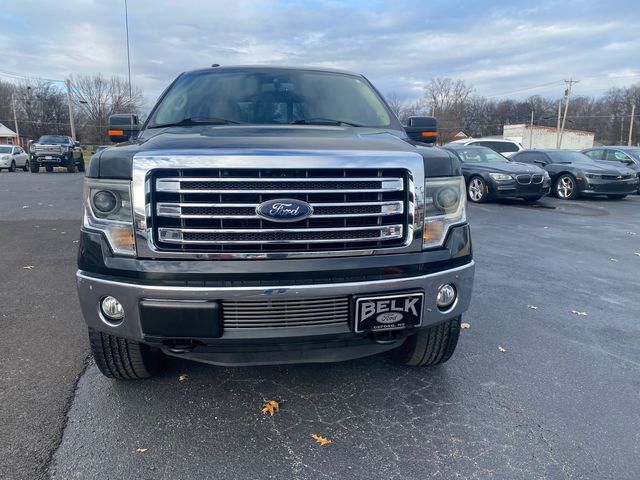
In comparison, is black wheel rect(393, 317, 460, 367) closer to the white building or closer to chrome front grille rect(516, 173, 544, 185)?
chrome front grille rect(516, 173, 544, 185)

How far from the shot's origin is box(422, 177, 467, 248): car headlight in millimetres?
2531

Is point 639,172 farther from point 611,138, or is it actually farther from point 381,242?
point 611,138

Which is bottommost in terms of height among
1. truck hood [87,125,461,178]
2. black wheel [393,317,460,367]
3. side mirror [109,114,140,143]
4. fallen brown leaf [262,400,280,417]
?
fallen brown leaf [262,400,280,417]

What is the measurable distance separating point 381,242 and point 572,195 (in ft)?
44.4

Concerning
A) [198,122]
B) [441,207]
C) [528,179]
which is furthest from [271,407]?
[528,179]

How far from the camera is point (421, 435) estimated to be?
2482mm

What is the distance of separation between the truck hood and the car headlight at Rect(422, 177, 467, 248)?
55 millimetres

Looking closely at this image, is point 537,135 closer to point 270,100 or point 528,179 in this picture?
point 528,179

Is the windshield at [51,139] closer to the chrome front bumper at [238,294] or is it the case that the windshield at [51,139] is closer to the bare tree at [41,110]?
the chrome front bumper at [238,294]

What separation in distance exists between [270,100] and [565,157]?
45.0 feet

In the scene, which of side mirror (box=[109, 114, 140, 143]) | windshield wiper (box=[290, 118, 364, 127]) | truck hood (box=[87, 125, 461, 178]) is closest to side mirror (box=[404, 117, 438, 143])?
windshield wiper (box=[290, 118, 364, 127])

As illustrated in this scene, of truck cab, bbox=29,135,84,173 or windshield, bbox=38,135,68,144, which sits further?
windshield, bbox=38,135,68,144

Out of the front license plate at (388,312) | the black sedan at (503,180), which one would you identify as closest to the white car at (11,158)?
the black sedan at (503,180)

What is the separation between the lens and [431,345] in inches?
117
